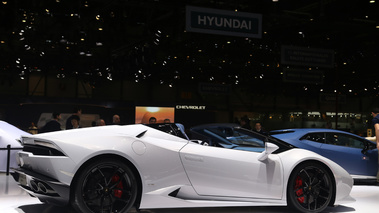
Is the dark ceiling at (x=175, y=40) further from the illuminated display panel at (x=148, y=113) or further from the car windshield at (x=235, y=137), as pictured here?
the car windshield at (x=235, y=137)

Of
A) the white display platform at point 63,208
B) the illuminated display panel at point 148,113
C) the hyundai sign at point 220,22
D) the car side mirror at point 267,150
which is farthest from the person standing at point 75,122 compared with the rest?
the illuminated display panel at point 148,113

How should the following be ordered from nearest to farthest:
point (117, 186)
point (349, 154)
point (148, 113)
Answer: point (117, 186)
point (349, 154)
point (148, 113)

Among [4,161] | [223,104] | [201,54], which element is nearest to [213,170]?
[4,161]

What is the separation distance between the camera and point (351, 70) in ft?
91.9

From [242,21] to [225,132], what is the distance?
385 cm

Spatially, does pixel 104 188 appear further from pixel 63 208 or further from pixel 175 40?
pixel 175 40

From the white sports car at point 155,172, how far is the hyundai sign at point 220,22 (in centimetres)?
388

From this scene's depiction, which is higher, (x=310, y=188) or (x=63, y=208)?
(x=310, y=188)

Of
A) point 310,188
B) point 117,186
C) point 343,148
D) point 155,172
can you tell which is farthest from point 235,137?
point 343,148

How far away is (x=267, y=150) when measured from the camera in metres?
5.49

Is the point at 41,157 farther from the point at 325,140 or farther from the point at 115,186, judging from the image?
the point at 325,140

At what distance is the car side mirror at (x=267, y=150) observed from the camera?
5.45 m

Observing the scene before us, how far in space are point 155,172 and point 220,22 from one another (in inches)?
197

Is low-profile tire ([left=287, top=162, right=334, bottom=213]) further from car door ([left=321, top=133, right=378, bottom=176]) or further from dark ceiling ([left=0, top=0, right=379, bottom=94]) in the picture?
dark ceiling ([left=0, top=0, right=379, bottom=94])
